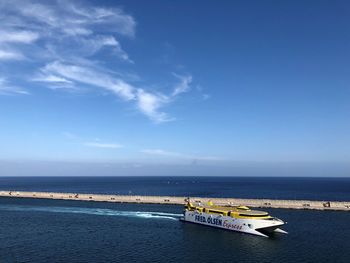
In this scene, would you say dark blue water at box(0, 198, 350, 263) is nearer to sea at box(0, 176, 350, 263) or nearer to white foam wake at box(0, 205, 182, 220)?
sea at box(0, 176, 350, 263)

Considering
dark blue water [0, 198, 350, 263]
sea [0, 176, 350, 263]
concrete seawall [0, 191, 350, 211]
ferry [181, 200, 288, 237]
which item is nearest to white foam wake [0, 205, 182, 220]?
sea [0, 176, 350, 263]

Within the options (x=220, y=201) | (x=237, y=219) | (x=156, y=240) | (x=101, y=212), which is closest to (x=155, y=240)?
(x=156, y=240)

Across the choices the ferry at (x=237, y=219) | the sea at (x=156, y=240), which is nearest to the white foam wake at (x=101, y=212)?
the sea at (x=156, y=240)

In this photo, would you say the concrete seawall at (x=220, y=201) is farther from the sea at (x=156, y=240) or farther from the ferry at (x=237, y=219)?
the ferry at (x=237, y=219)

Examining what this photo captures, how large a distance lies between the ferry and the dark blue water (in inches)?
85.9

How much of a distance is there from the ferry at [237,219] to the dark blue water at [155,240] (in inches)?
85.9

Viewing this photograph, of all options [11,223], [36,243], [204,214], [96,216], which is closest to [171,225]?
[204,214]

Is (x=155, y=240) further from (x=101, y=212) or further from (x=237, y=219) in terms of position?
(x=101, y=212)

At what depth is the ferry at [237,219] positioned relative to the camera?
286ft

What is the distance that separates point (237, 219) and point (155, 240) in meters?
22.6

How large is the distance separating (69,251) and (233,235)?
130 feet

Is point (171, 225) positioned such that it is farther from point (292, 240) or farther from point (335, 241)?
point (335, 241)

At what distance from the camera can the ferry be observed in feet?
286

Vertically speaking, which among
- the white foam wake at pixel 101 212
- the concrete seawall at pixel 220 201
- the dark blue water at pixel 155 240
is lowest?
the dark blue water at pixel 155 240
